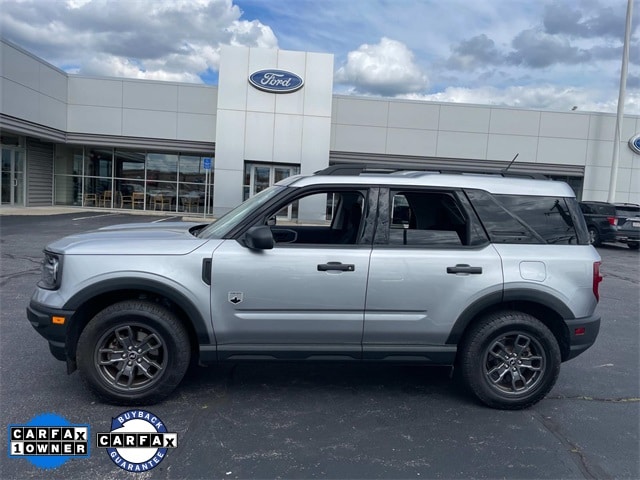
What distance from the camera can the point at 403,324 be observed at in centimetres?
384

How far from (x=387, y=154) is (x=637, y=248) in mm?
11062

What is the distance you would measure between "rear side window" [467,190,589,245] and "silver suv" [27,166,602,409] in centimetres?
1

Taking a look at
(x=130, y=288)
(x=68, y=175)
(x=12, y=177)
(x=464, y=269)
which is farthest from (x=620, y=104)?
(x=12, y=177)

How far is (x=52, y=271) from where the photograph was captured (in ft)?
12.2

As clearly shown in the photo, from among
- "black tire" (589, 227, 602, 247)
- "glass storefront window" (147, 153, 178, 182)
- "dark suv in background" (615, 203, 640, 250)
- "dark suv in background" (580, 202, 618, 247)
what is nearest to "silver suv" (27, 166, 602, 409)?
"dark suv in background" (580, 202, 618, 247)

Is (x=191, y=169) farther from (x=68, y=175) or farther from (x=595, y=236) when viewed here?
(x=595, y=236)

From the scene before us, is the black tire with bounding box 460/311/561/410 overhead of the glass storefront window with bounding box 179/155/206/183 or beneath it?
beneath

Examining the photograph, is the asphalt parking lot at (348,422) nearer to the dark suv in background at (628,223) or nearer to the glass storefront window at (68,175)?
the dark suv in background at (628,223)

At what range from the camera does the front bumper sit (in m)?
3.59

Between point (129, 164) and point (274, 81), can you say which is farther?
point (129, 164)

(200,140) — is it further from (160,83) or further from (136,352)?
(136,352)

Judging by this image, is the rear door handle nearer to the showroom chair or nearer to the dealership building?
the dealership building

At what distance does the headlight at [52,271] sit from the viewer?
12.0ft

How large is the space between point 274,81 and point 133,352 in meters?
18.7
